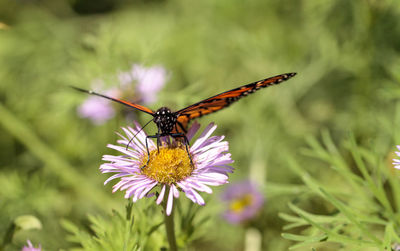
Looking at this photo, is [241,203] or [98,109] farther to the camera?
[98,109]

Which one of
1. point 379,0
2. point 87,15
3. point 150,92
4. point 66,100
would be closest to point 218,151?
point 150,92

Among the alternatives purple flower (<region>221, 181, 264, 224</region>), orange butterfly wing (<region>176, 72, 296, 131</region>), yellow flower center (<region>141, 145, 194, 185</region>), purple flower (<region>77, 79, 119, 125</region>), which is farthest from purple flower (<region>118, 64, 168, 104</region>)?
yellow flower center (<region>141, 145, 194, 185</region>)

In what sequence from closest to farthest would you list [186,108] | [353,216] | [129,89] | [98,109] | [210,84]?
1. [353,216]
2. [186,108]
3. [129,89]
4. [98,109]
5. [210,84]

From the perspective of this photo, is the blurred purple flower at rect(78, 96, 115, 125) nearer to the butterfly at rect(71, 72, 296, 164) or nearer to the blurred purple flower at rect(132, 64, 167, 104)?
→ the blurred purple flower at rect(132, 64, 167, 104)

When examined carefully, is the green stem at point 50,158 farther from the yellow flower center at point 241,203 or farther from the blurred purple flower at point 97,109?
the yellow flower center at point 241,203

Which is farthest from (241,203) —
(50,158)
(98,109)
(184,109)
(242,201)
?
(50,158)

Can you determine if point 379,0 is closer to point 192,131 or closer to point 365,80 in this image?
point 365,80

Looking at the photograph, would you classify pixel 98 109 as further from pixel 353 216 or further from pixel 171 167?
→ pixel 353 216
